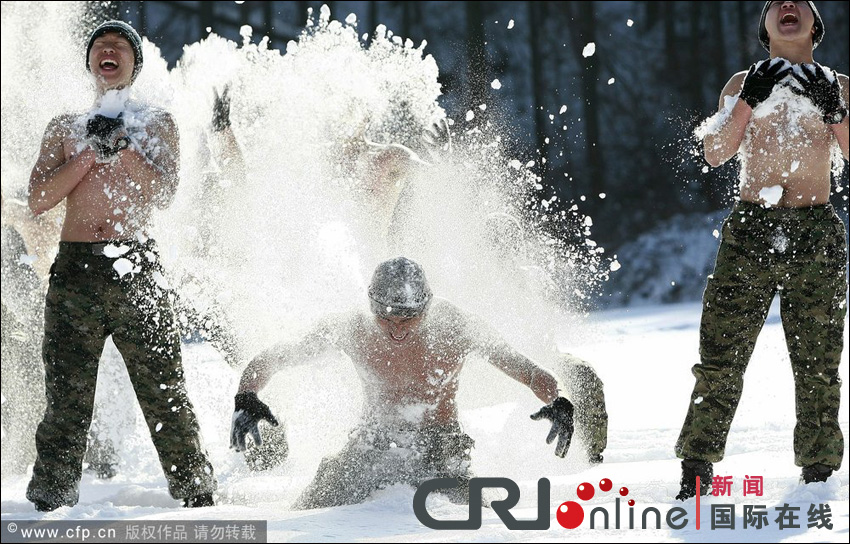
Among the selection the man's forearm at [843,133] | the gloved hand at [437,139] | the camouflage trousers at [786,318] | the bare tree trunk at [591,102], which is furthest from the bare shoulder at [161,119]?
the bare tree trunk at [591,102]

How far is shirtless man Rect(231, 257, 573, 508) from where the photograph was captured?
11.8 feet

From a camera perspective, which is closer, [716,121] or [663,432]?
[716,121]

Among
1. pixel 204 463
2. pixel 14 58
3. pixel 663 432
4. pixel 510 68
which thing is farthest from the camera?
pixel 510 68

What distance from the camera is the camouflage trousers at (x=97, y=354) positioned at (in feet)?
11.3

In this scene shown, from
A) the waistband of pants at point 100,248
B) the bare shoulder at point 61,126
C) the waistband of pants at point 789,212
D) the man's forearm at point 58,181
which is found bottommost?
the waistband of pants at point 100,248

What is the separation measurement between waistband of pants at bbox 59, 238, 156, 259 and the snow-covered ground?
803 mm

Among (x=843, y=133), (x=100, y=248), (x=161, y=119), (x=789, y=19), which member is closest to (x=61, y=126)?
(x=161, y=119)

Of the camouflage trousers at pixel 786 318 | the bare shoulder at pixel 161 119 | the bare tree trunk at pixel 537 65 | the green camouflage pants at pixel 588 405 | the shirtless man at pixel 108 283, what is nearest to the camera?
the camouflage trousers at pixel 786 318

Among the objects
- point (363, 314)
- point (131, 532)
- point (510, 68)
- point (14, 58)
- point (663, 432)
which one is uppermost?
point (510, 68)

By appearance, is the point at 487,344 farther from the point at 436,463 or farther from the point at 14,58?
the point at 14,58

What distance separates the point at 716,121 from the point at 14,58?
5.24 m

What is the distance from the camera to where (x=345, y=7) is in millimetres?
18547

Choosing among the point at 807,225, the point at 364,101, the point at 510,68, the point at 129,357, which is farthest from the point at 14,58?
the point at 510,68

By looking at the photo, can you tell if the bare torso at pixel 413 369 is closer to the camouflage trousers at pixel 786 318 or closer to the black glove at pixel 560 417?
the black glove at pixel 560 417
